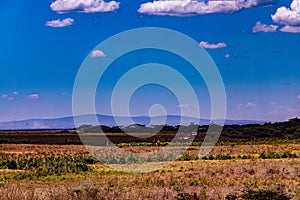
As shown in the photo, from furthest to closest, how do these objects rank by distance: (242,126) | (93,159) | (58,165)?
(242,126) → (93,159) → (58,165)

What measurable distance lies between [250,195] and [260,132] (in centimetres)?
13869

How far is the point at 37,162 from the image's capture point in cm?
4681

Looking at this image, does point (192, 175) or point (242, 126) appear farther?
point (242, 126)

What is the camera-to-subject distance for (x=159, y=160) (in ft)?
177

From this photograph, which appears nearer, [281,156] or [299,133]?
[281,156]

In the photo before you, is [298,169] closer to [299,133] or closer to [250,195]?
[250,195]

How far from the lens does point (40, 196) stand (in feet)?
54.7

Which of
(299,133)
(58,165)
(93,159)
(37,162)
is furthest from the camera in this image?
(299,133)

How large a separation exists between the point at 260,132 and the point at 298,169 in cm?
12170

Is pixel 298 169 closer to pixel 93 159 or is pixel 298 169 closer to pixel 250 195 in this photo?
pixel 250 195

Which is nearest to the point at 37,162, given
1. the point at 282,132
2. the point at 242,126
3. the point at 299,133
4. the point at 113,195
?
the point at 113,195

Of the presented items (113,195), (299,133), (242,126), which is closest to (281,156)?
(113,195)

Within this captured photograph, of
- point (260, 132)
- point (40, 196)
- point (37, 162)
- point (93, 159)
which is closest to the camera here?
point (40, 196)

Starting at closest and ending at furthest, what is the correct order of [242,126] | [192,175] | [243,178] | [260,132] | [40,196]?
1. [40,196]
2. [243,178]
3. [192,175]
4. [260,132]
5. [242,126]
